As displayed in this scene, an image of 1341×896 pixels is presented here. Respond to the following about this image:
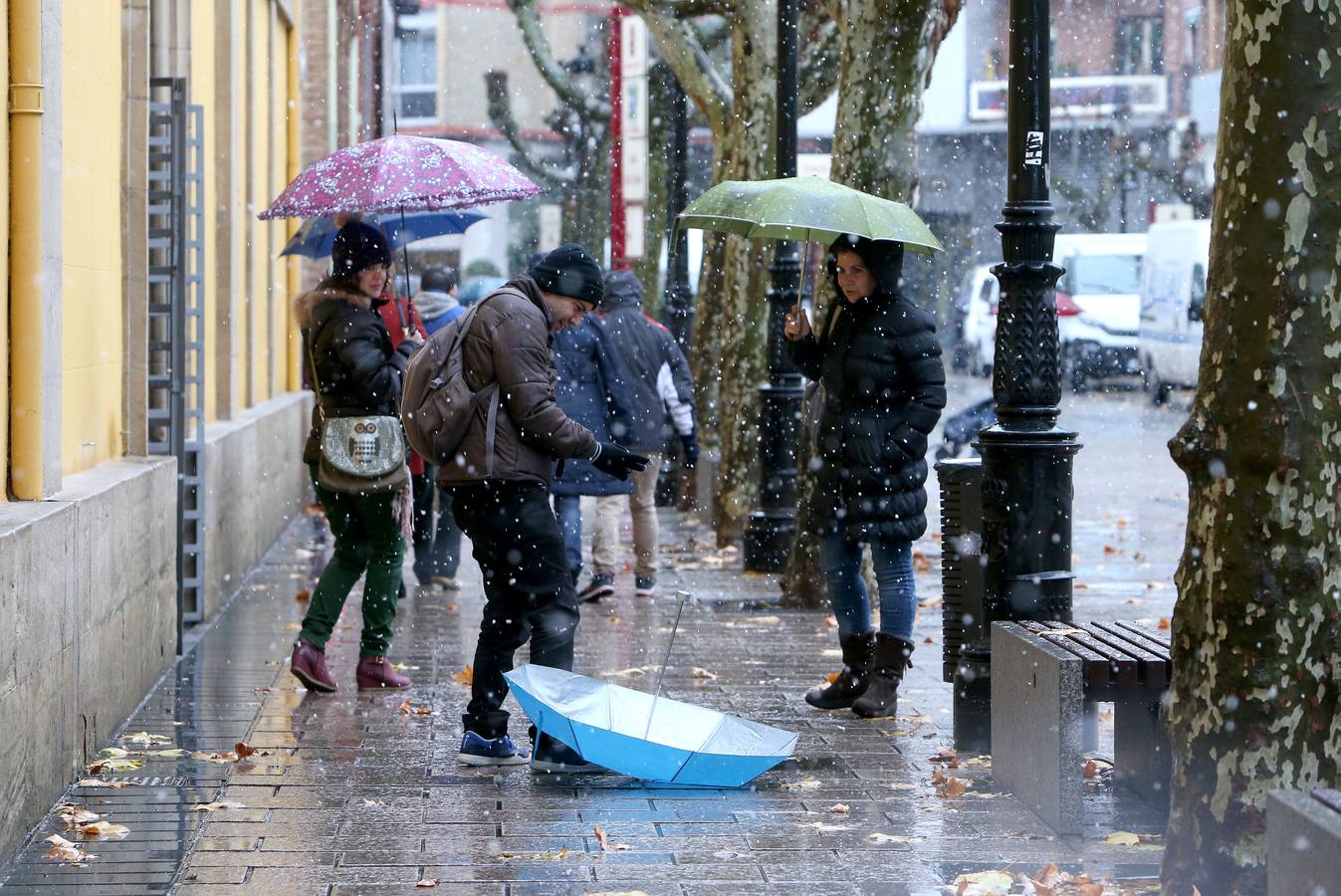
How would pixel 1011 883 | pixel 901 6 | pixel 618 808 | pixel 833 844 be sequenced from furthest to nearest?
pixel 901 6 < pixel 618 808 < pixel 833 844 < pixel 1011 883

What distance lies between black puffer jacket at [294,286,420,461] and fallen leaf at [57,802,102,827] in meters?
2.49

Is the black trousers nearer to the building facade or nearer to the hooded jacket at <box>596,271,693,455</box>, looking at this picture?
the building facade

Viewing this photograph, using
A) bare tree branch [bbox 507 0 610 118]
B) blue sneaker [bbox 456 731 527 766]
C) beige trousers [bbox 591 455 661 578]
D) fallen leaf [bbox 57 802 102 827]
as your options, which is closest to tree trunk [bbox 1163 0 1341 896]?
blue sneaker [bbox 456 731 527 766]

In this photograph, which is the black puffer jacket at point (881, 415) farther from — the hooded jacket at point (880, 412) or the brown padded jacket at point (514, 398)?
the brown padded jacket at point (514, 398)

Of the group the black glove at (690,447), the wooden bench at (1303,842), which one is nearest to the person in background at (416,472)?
the black glove at (690,447)

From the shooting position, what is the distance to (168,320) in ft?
30.5

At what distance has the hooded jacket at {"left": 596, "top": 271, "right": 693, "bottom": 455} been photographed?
1113 cm

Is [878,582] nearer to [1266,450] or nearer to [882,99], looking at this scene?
[1266,450]

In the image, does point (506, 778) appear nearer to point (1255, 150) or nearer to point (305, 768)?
point (305, 768)

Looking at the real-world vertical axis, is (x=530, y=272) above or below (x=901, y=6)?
below

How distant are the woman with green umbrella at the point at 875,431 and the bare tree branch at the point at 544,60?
61.8 ft

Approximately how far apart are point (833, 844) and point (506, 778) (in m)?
1.40

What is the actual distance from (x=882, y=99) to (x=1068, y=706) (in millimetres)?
5453

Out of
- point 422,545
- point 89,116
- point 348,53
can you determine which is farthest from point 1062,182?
point 89,116
